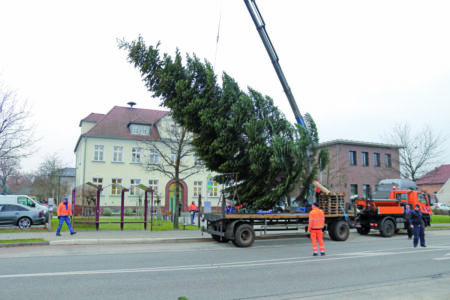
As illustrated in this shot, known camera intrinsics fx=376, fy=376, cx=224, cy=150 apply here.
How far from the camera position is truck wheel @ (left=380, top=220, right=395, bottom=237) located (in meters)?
19.5

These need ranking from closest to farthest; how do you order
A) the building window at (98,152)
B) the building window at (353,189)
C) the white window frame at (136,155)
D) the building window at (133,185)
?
1. the building window at (98,152)
2. the building window at (133,185)
3. the white window frame at (136,155)
4. the building window at (353,189)

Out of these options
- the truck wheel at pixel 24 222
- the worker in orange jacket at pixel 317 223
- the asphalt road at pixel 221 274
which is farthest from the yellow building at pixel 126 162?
the worker in orange jacket at pixel 317 223

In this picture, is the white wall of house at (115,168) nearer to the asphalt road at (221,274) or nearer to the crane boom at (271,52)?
the crane boom at (271,52)

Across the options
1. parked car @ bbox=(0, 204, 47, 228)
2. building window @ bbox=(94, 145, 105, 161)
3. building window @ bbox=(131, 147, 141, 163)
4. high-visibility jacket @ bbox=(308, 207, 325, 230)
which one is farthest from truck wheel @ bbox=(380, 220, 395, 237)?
building window @ bbox=(94, 145, 105, 161)

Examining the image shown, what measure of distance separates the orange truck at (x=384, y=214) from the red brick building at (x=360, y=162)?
19.9 m

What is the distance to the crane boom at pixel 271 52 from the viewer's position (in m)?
18.2

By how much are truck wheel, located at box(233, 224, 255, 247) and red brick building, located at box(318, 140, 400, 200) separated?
28.8m

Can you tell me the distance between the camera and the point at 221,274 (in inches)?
330

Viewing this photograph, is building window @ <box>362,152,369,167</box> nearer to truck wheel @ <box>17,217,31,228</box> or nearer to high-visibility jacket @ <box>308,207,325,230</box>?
high-visibility jacket @ <box>308,207,325,230</box>

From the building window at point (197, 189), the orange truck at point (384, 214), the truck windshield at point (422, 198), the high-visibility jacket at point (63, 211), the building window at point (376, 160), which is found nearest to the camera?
the high-visibility jacket at point (63, 211)

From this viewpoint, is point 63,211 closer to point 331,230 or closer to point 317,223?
point 317,223

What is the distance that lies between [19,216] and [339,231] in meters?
17.0

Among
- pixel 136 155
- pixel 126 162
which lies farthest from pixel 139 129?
pixel 126 162

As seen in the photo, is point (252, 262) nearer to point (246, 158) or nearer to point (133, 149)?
point (246, 158)
